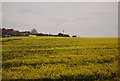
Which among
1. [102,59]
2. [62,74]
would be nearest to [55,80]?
[62,74]

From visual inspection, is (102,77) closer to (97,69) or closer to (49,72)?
(97,69)

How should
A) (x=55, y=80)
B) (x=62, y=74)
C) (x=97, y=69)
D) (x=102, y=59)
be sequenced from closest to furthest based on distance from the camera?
(x=55, y=80), (x=62, y=74), (x=97, y=69), (x=102, y=59)

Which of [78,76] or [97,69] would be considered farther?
[97,69]

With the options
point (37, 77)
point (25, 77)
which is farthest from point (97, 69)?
point (25, 77)

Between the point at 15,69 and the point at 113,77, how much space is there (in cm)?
844

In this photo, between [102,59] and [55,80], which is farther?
[102,59]

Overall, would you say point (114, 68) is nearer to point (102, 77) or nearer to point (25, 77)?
point (102, 77)

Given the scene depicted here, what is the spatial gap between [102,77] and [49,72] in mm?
4195

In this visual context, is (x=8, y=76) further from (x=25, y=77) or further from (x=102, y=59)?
(x=102, y=59)

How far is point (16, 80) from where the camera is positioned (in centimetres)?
1118

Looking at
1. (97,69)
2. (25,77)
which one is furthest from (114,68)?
(25,77)

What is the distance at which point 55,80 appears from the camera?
10891 mm

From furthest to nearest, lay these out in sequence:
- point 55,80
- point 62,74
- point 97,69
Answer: point 97,69, point 62,74, point 55,80

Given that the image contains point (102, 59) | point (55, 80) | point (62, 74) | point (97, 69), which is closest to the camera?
point (55, 80)
